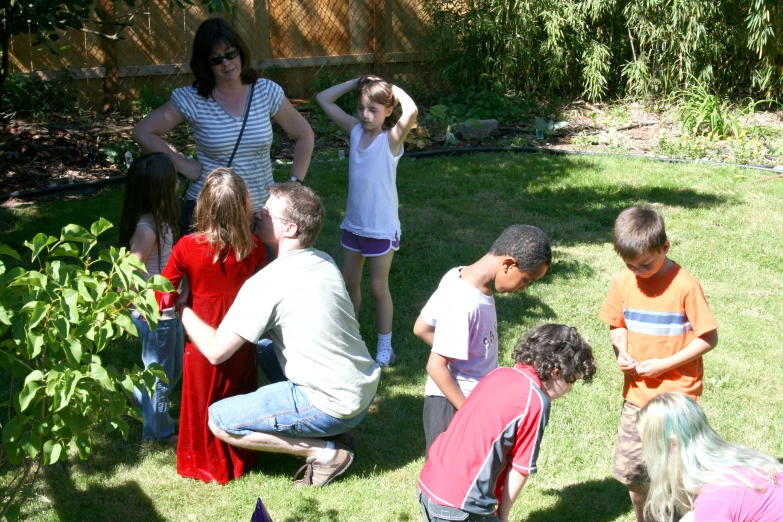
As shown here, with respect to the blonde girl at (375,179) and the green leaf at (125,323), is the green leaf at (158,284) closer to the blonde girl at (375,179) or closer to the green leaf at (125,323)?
the green leaf at (125,323)

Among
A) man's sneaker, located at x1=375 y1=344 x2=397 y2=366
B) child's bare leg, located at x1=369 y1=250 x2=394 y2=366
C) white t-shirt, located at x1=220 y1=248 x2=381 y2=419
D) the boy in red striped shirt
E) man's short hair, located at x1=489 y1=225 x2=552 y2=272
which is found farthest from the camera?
man's sneaker, located at x1=375 y1=344 x2=397 y2=366

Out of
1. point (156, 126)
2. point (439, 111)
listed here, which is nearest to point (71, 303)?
point (156, 126)

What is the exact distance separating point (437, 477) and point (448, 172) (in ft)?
18.7

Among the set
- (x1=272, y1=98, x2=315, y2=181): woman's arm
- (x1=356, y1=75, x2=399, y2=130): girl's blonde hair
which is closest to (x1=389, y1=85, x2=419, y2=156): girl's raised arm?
(x1=356, y1=75, x2=399, y2=130): girl's blonde hair

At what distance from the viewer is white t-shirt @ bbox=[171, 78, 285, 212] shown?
4.15 metres

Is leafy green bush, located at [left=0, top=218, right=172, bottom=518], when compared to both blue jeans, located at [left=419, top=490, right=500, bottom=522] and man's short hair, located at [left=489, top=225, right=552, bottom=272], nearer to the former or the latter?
blue jeans, located at [left=419, top=490, right=500, bottom=522]

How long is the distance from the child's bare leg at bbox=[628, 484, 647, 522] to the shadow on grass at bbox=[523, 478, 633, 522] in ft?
0.76

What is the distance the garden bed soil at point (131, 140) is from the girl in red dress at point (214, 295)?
4477 mm

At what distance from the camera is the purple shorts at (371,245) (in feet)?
14.9

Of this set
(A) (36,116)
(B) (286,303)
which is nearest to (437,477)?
(B) (286,303)

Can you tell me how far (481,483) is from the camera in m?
2.70

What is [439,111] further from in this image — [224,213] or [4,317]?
[4,317]

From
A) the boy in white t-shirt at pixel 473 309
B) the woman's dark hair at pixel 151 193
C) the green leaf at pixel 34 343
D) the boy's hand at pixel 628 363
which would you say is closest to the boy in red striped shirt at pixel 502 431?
the boy in white t-shirt at pixel 473 309

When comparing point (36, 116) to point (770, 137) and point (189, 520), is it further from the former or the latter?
point (770, 137)
